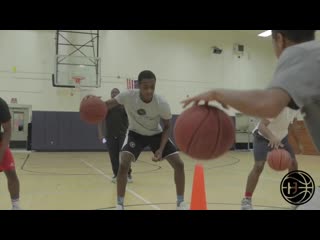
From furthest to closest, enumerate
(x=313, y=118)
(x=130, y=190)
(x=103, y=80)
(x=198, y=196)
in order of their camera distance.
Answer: (x=103, y=80), (x=130, y=190), (x=198, y=196), (x=313, y=118)

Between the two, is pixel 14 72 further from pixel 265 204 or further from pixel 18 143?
pixel 265 204

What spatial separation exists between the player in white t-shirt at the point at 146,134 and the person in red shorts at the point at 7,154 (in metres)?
1.19

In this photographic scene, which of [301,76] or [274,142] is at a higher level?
[301,76]

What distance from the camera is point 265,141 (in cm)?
479

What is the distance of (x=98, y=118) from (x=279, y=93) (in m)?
2.83

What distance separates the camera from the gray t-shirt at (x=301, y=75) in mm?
1649

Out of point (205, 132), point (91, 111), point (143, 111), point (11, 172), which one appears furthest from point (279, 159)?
point (11, 172)

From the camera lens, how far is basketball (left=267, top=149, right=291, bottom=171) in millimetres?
4711

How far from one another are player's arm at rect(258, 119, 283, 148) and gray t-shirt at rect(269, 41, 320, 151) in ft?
9.50

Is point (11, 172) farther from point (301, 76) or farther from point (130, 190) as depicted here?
point (301, 76)

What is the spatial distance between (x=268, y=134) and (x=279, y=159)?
394 mm

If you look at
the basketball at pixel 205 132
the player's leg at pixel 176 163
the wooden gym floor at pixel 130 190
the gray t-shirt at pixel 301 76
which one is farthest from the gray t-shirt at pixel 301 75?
the wooden gym floor at pixel 130 190

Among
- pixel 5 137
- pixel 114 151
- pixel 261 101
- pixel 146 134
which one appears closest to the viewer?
pixel 261 101

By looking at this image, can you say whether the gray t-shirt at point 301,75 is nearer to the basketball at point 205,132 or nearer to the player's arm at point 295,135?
the basketball at point 205,132
